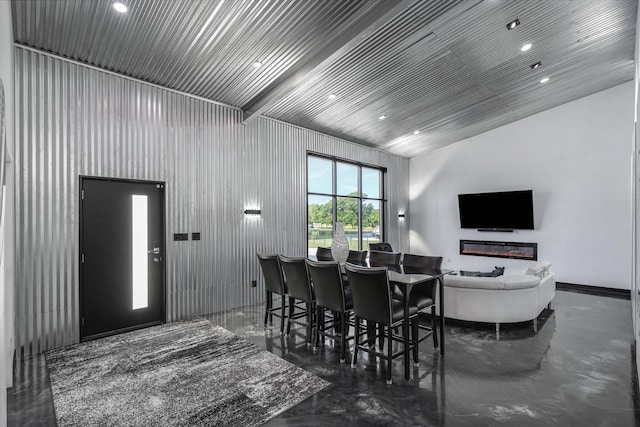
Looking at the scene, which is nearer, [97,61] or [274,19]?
[274,19]

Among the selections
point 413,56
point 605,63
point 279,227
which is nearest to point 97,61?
point 279,227

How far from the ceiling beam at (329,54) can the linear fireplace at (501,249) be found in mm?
6576

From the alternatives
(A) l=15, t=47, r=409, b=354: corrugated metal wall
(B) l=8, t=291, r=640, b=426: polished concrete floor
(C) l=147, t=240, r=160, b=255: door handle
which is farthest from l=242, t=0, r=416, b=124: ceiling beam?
(B) l=8, t=291, r=640, b=426: polished concrete floor

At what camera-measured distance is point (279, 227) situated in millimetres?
6273

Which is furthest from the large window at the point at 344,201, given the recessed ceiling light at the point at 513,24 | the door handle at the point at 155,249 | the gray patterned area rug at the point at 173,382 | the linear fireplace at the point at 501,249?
the recessed ceiling light at the point at 513,24

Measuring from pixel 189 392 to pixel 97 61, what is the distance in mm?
4057

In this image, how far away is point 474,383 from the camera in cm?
292

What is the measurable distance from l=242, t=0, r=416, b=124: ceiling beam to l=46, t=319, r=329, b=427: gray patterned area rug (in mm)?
3553

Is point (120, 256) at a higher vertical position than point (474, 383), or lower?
higher

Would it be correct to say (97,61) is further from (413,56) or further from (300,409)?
(300,409)

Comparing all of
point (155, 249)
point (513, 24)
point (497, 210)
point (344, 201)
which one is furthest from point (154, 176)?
point (497, 210)

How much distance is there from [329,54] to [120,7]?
2242 mm

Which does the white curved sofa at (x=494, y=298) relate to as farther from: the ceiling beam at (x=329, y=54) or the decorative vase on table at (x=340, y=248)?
the ceiling beam at (x=329, y=54)

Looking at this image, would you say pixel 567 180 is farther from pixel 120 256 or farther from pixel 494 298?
pixel 120 256
